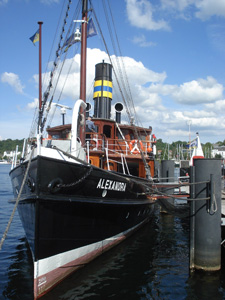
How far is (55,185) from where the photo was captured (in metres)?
6.22

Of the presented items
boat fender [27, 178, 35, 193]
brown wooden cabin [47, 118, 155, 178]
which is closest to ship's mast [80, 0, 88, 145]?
brown wooden cabin [47, 118, 155, 178]

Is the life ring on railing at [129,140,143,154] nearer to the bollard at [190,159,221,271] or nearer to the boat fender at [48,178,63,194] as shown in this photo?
the bollard at [190,159,221,271]

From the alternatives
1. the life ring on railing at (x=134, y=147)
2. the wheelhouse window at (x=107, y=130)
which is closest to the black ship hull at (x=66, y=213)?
the life ring on railing at (x=134, y=147)

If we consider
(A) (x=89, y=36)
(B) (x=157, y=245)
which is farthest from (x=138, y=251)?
(A) (x=89, y=36)

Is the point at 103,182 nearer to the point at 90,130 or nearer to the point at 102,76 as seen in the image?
the point at 90,130

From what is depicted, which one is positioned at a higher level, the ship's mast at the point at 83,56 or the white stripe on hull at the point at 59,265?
the ship's mast at the point at 83,56

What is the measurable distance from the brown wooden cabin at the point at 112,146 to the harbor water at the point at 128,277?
9.10ft

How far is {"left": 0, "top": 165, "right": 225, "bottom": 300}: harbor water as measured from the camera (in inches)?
254

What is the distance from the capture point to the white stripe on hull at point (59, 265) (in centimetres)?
604

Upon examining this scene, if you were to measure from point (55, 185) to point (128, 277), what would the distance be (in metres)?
3.19

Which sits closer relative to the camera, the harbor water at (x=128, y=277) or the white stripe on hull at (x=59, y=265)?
the white stripe on hull at (x=59, y=265)

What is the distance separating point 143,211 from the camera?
436 inches

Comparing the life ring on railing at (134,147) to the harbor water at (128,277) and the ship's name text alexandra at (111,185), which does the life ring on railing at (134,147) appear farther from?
the harbor water at (128,277)

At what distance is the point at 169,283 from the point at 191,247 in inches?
42.7
